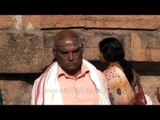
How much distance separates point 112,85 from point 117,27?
1276mm

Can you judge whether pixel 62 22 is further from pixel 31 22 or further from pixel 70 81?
pixel 70 81

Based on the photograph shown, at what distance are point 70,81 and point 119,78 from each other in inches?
14.7

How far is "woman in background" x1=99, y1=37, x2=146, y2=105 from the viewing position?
3809 millimetres

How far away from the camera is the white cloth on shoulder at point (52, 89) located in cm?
354

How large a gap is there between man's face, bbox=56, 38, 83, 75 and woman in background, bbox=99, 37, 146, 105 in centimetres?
27

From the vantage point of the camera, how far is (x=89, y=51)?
5.00 m

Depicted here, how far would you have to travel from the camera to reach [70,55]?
12.0ft

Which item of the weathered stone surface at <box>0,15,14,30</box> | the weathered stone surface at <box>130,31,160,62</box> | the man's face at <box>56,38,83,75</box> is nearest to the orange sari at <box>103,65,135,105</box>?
the man's face at <box>56,38,83,75</box>

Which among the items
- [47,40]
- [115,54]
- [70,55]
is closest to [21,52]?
[47,40]

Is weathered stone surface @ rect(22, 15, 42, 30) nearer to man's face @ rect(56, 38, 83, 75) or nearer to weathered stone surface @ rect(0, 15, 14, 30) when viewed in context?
weathered stone surface @ rect(0, 15, 14, 30)

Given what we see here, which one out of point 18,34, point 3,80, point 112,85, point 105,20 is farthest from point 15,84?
point 112,85

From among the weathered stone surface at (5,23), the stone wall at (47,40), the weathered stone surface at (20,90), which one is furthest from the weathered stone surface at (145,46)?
the weathered stone surface at (5,23)
